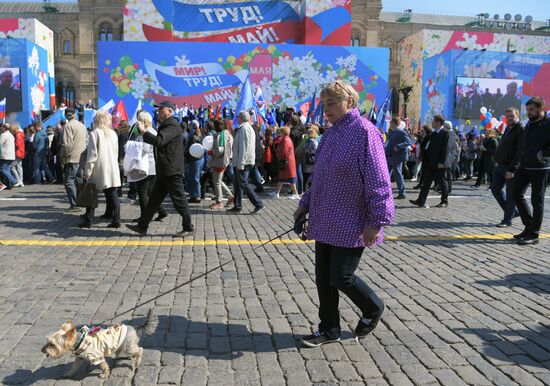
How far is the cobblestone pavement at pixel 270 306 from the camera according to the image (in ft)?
10.5

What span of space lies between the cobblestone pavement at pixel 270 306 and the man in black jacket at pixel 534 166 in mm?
298

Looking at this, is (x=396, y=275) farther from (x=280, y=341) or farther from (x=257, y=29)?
(x=257, y=29)

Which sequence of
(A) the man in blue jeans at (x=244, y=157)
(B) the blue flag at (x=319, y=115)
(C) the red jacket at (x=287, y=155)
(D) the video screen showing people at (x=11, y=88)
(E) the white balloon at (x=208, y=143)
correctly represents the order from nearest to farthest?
(A) the man in blue jeans at (x=244, y=157), (E) the white balloon at (x=208, y=143), (C) the red jacket at (x=287, y=155), (B) the blue flag at (x=319, y=115), (D) the video screen showing people at (x=11, y=88)

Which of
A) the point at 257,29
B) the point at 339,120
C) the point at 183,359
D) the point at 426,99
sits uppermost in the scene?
the point at 257,29

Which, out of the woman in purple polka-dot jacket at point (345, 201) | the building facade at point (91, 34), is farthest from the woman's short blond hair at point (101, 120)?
the building facade at point (91, 34)

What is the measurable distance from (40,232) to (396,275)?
16.3 ft

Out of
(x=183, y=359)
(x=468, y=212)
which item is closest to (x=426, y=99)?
(x=468, y=212)

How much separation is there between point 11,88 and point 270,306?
25507 millimetres

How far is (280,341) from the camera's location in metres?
3.65

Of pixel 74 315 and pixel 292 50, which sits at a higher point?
pixel 292 50

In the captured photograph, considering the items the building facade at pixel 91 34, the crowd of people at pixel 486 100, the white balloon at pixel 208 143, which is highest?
the building facade at pixel 91 34

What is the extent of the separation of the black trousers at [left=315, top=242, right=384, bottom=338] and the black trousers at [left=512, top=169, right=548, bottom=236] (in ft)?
14.1

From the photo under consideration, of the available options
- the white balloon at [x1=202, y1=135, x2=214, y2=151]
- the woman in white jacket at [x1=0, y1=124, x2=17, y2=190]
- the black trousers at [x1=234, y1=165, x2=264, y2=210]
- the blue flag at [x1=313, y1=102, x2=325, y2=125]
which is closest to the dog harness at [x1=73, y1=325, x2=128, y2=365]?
the black trousers at [x1=234, y1=165, x2=264, y2=210]

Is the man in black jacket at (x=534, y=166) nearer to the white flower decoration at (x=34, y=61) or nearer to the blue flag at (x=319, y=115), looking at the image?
the blue flag at (x=319, y=115)
